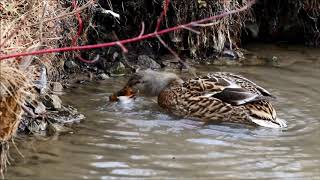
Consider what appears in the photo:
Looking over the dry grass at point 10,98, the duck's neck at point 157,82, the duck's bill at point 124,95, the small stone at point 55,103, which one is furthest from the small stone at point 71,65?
the dry grass at point 10,98

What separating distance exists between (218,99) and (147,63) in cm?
228

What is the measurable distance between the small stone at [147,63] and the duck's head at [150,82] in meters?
1.13

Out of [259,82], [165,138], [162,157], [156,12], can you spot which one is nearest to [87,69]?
[156,12]

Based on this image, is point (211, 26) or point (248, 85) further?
point (211, 26)

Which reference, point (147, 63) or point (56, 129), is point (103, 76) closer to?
point (147, 63)

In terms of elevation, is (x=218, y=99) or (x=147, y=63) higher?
(x=147, y=63)

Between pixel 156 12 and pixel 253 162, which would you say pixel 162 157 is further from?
pixel 156 12

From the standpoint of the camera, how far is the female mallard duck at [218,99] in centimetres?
678

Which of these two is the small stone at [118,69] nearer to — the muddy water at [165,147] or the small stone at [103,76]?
the small stone at [103,76]

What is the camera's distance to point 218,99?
7.11m

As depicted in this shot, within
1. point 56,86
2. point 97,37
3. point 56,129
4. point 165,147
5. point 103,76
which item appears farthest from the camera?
point 97,37

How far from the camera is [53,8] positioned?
688cm

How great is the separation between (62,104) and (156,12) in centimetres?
282

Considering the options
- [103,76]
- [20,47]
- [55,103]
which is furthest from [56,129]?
[103,76]
